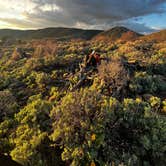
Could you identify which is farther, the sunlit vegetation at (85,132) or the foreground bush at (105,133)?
the sunlit vegetation at (85,132)

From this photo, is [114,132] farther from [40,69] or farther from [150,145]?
[40,69]

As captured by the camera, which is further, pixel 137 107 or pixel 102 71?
pixel 102 71

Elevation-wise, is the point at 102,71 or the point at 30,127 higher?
the point at 102,71

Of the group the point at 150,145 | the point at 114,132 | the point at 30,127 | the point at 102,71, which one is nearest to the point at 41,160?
the point at 30,127

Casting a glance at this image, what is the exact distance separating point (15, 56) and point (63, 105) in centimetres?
5217

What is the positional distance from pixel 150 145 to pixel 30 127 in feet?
46.2

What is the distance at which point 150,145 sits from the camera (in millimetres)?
28406

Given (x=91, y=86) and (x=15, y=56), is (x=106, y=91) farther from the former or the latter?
(x=15, y=56)

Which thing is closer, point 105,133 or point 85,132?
point 85,132

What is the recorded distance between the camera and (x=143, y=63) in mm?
56594

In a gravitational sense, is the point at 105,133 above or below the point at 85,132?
below

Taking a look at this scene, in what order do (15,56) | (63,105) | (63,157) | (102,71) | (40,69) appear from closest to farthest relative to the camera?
(63,157)
(63,105)
(102,71)
(40,69)
(15,56)

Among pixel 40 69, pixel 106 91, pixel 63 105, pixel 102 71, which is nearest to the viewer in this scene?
pixel 63 105

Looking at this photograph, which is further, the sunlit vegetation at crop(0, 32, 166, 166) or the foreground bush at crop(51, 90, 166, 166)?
the sunlit vegetation at crop(0, 32, 166, 166)
